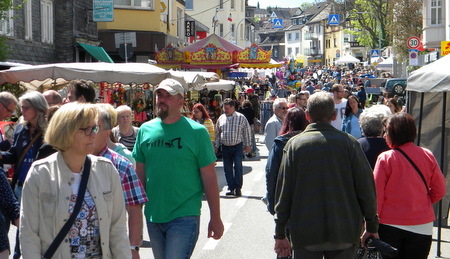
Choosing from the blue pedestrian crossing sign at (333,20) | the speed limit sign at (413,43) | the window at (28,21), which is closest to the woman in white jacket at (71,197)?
the window at (28,21)

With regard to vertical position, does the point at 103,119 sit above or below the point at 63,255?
above

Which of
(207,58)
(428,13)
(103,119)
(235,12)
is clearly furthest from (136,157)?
(235,12)

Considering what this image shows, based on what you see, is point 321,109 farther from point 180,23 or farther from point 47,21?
point 180,23

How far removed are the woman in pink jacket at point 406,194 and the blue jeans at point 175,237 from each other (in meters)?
1.68

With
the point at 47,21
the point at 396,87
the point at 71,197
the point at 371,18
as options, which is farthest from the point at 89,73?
the point at 371,18

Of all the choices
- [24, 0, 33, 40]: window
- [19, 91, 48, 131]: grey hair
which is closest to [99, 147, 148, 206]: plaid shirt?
[19, 91, 48, 131]: grey hair

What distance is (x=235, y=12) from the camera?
89688 millimetres

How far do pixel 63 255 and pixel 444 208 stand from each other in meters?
6.34

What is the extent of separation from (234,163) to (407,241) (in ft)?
26.4

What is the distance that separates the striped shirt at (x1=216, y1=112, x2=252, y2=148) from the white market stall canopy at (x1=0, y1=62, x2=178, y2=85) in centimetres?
155

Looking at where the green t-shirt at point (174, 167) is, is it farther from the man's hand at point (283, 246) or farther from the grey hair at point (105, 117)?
the man's hand at point (283, 246)

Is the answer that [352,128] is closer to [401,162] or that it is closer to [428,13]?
[401,162]

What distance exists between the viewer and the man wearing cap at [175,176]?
5.54 metres

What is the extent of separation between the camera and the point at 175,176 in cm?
555
